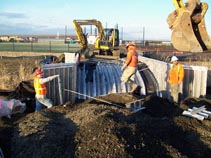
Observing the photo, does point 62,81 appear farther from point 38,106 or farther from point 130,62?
point 130,62

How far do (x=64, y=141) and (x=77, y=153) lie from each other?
79 centimetres

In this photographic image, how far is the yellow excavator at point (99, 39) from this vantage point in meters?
26.7

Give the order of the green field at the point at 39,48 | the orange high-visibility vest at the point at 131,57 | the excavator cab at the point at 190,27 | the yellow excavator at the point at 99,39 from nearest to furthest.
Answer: the excavator cab at the point at 190,27 < the orange high-visibility vest at the point at 131,57 < the yellow excavator at the point at 99,39 < the green field at the point at 39,48

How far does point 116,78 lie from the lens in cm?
1490

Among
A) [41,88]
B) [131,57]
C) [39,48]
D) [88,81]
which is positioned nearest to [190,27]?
[131,57]

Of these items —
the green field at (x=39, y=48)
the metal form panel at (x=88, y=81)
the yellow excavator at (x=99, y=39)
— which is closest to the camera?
the metal form panel at (x=88, y=81)

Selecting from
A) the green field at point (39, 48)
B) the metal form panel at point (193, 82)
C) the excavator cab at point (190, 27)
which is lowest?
the metal form panel at point (193, 82)

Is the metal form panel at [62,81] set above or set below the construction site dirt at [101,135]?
above

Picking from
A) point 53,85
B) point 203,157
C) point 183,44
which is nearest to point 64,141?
point 203,157

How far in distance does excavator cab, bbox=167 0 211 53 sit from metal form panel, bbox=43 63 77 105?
376 cm

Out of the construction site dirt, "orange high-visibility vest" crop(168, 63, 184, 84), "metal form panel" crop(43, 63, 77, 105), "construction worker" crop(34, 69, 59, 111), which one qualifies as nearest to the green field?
"metal form panel" crop(43, 63, 77, 105)

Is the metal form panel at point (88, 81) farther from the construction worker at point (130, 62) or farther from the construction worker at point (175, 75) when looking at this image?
the construction worker at point (175, 75)

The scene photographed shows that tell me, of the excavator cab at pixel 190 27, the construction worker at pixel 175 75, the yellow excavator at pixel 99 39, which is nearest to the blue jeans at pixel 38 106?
the construction worker at pixel 175 75

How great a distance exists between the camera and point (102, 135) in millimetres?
6113
